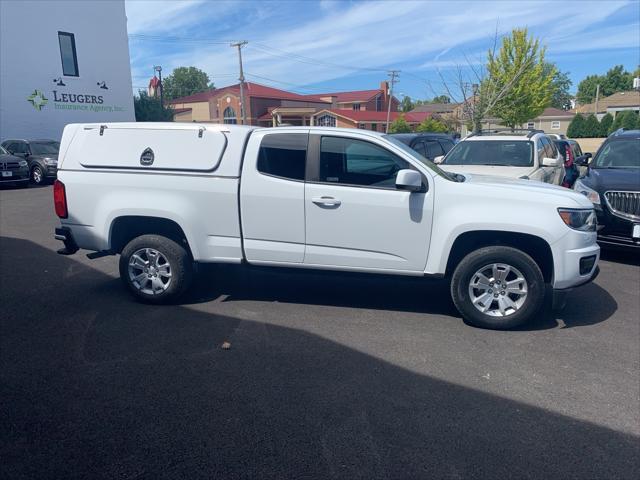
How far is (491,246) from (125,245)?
4.11 metres

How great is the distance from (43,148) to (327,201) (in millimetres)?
17752

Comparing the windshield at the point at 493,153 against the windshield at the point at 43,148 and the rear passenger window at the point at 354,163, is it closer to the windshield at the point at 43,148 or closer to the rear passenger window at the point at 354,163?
the rear passenger window at the point at 354,163

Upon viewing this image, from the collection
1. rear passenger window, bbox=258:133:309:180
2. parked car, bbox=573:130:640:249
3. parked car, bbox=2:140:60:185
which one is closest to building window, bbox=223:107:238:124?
parked car, bbox=2:140:60:185

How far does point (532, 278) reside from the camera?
4965mm

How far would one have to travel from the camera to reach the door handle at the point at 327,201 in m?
5.20

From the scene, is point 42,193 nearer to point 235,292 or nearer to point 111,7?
point 235,292

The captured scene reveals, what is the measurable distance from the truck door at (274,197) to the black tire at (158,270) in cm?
75

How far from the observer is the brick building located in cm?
5562

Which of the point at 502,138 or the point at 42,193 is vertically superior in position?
the point at 502,138

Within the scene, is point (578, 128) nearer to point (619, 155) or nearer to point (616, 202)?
point (619, 155)

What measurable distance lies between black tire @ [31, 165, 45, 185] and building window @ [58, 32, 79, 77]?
38.0 feet

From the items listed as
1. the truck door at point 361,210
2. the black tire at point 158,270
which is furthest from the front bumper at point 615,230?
the black tire at point 158,270

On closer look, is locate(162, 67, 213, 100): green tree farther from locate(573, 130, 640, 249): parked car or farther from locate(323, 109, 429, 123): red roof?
locate(573, 130, 640, 249): parked car

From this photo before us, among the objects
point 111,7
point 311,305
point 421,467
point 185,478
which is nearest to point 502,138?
point 311,305
